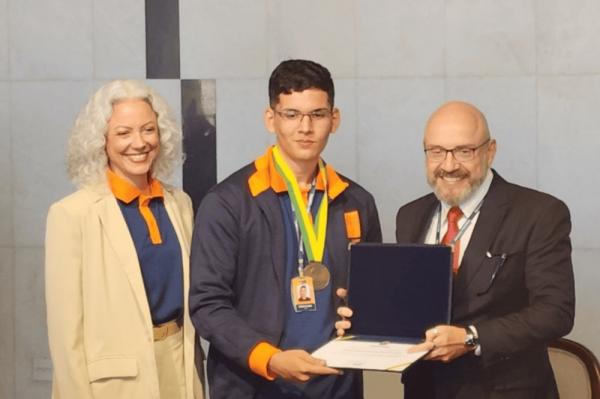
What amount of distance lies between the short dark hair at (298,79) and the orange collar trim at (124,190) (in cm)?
52

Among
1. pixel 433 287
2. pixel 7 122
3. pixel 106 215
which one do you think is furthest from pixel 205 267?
pixel 7 122

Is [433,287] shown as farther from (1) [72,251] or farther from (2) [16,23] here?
(2) [16,23]

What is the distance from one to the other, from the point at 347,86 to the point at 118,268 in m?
1.66

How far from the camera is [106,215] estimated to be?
3.09 m

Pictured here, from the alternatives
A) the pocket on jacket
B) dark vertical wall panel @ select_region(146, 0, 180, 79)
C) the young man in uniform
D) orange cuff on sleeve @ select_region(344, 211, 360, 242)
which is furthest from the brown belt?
dark vertical wall panel @ select_region(146, 0, 180, 79)

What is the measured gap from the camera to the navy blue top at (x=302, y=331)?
285 centimetres

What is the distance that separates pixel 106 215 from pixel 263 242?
0.53 metres

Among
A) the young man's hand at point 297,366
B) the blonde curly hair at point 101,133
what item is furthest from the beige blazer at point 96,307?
the young man's hand at point 297,366

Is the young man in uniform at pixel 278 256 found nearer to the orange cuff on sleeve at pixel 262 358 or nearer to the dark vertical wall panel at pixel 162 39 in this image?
the orange cuff on sleeve at pixel 262 358

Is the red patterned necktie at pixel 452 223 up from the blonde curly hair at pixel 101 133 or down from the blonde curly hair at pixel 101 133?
down

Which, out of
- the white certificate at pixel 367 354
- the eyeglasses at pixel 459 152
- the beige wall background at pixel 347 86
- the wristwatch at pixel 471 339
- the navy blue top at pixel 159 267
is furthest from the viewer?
the beige wall background at pixel 347 86

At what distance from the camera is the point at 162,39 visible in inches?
179

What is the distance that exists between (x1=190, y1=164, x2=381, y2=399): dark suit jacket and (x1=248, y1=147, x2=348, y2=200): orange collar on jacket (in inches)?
0.7

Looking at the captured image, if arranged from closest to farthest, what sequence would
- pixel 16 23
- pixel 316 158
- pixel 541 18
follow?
pixel 316 158 < pixel 541 18 < pixel 16 23
